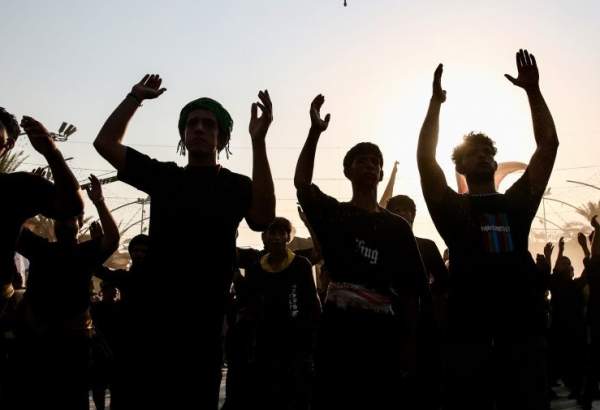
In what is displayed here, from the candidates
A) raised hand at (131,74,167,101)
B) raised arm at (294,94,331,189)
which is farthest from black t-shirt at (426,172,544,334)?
raised hand at (131,74,167,101)

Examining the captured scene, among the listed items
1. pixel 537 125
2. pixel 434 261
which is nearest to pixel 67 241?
pixel 434 261

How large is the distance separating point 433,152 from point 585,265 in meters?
5.65

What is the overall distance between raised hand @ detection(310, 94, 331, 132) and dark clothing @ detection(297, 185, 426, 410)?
0.41m

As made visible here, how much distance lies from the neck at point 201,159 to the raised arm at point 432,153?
1.66 metres

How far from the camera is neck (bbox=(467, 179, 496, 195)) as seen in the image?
4582 millimetres

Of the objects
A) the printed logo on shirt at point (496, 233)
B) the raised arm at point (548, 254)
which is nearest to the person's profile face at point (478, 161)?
the printed logo on shirt at point (496, 233)

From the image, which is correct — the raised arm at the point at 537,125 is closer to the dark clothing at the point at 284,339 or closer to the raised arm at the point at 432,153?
the raised arm at the point at 432,153

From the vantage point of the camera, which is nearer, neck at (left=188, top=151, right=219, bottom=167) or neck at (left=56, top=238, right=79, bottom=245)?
neck at (left=188, top=151, right=219, bottom=167)

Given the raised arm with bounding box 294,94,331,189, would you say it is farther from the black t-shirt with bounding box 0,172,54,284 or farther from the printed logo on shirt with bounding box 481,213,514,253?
the black t-shirt with bounding box 0,172,54,284

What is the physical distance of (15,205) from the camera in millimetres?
3225

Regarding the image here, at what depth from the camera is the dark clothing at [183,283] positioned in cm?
288

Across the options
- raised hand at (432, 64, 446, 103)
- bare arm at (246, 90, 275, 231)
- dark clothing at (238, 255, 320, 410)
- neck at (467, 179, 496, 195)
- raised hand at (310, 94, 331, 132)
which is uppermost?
raised hand at (432, 64, 446, 103)

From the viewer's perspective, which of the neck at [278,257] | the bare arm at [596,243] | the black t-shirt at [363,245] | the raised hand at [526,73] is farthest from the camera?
the bare arm at [596,243]

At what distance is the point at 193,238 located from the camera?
9.89 feet
